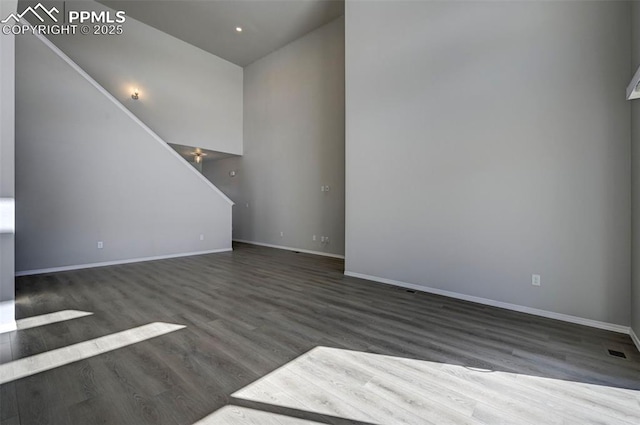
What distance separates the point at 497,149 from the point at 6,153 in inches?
201

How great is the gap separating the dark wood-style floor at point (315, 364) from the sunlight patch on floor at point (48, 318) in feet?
0.29

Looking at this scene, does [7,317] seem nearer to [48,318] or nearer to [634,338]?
[48,318]

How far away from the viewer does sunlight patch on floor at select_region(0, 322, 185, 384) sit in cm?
197

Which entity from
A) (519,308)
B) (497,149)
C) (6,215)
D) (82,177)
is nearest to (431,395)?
(519,308)

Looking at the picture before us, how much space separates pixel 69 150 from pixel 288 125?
4.62 meters

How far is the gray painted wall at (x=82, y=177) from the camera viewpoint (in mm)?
4609

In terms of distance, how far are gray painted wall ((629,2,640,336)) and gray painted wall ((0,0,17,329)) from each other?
5.67 metres

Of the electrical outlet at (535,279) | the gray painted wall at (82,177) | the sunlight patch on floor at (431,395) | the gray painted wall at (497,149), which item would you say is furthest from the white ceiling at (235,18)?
the sunlight patch on floor at (431,395)

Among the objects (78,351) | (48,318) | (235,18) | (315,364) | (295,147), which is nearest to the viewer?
(315,364)

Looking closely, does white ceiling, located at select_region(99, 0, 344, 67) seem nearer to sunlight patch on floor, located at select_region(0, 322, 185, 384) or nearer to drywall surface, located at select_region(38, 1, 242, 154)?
drywall surface, located at select_region(38, 1, 242, 154)

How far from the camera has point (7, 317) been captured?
8.60ft

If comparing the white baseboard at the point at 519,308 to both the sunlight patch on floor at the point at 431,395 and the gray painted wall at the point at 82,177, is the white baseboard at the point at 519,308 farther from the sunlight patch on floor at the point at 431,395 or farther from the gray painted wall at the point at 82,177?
the gray painted wall at the point at 82,177

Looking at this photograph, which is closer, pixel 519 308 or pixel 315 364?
pixel 315 364

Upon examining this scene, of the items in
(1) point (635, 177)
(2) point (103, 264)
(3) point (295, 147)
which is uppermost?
(3) point (295, 147)
